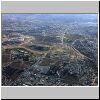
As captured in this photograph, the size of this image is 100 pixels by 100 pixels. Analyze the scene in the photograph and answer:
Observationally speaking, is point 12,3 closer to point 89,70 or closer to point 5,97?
point 5,97

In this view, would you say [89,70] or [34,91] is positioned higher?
[89,70]

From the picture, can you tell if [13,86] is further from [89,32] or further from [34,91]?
[89,32]

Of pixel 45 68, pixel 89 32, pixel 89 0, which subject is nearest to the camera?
pixel 89 0

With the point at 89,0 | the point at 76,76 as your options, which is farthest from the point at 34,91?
the point at 89,0

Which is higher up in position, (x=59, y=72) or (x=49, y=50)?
(x=49, y=50)

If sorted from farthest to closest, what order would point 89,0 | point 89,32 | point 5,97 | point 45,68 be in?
point 89,32
point 45,68
point 5,97
point 89,0

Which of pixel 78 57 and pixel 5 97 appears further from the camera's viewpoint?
pixel 78 57

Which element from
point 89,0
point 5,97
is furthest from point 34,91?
point 89,0

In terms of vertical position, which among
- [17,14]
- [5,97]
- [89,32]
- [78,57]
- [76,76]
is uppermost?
[17,14]

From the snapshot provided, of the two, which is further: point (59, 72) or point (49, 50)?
point (49, 50)
